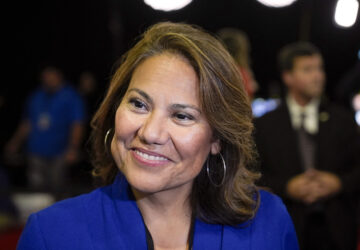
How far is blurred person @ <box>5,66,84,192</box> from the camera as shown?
514 centimetres

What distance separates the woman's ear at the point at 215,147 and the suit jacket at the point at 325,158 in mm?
1086

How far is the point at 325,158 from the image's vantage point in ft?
8.90

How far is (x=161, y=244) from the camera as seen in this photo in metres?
1.59

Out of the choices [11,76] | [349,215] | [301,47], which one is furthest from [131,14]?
[349,215]

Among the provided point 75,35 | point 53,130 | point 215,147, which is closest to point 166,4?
point 53,130

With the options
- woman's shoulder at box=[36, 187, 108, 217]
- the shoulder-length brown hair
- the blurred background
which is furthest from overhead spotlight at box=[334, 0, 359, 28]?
the blurred background

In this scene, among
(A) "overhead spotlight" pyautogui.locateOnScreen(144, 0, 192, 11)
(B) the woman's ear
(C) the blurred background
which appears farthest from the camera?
(C) the blurred background

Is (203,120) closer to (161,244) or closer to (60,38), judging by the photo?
(161,244)

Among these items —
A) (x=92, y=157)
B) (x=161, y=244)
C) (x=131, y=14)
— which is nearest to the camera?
(x=161, y=244)

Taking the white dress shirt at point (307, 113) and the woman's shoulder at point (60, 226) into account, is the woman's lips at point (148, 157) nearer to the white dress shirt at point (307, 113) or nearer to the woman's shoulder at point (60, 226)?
the woman's shoulder at point (60, 226)

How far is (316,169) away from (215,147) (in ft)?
4.16

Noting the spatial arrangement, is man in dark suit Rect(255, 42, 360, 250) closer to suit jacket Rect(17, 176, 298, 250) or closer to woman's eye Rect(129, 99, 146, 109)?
suit jacket Rect(17, 176, 298, 250)

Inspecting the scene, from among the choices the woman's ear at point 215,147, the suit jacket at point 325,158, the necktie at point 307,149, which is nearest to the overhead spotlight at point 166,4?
the suit jacket at point 325,158

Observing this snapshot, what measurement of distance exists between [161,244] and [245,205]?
0.35 metres
